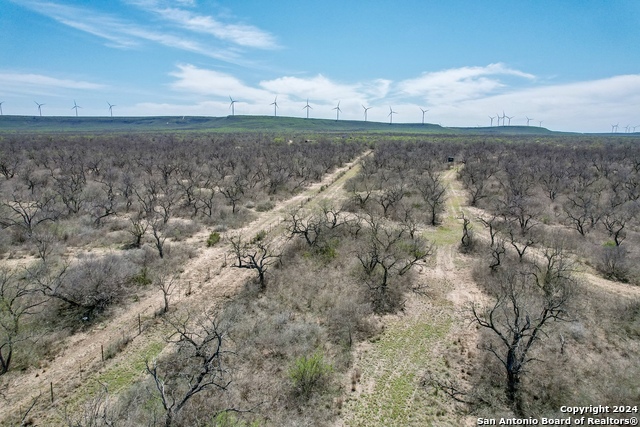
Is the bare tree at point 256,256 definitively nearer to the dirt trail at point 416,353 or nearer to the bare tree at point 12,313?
the dirt trail at point 416,353

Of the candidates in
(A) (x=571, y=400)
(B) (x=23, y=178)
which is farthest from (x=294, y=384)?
(B) (x=23, y=178)

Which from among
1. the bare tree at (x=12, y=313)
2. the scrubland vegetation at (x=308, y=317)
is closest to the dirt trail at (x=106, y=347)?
the scrubland vegetation at (x=308, y=317)

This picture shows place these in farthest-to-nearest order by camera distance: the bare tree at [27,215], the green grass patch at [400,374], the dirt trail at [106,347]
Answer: the bare tree at [27,215], the dirt trail at [106,347], the green grass patch at [400,374]

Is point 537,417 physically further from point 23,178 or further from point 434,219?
point 23,178

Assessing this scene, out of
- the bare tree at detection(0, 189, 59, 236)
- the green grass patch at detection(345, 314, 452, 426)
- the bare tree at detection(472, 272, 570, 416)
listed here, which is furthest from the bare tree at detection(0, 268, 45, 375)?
the bare tree at detection(472, 272, 570, 416)

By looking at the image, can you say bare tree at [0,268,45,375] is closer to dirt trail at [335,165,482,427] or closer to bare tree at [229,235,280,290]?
bare tree at [229,235,280,290]
